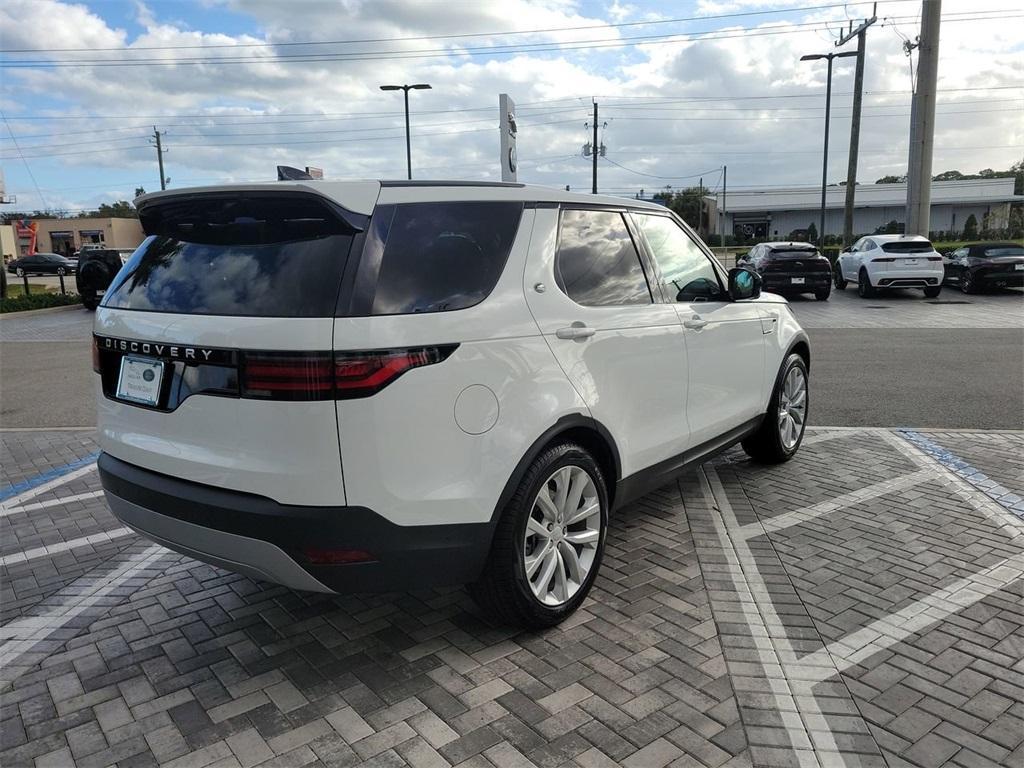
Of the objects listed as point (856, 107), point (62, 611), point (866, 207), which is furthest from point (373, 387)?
point (866, 207)

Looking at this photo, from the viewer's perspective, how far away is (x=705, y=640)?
10.5 feet

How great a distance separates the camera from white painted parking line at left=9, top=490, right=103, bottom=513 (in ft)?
16.4

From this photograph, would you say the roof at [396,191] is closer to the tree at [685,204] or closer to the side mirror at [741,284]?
the side mirror at [741,284]

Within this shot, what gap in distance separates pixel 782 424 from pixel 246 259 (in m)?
4.04

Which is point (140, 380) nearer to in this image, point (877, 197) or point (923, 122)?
point (923, 122)

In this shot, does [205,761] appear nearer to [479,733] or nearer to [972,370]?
[479,733]

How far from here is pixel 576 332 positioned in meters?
3.28

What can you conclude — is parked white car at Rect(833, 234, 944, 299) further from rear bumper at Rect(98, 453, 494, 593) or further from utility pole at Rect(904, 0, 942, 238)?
rear bumper at Rect(98, 453, 494, 593)

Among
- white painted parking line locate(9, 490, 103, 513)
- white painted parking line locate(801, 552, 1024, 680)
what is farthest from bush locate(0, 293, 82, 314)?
white painted parking line locate(801, 552, 1024, 680)

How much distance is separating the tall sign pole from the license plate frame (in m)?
9.56

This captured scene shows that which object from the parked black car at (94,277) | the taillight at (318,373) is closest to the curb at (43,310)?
the parked black car at (94,277)

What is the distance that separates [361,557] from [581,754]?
0.98 metres

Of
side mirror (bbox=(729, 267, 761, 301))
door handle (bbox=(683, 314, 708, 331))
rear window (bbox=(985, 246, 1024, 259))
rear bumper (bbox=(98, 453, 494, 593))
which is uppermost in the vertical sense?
side mirror (bbox=(729, 267, 761, 301))

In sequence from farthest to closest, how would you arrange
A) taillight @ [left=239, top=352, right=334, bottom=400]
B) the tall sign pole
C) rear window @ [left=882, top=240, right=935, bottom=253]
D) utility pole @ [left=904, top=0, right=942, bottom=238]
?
utility pole @ [left=904, top=0, right=942, bottom=238] → rear window @ [left=882, top=240, right=935, bottom=253] → the tall sign pole → taillight @ [left=239, top=352, right=334, bottom=400]
